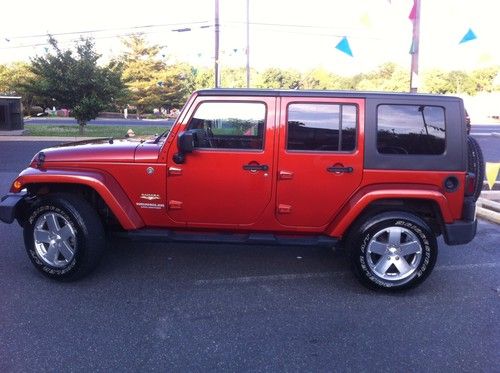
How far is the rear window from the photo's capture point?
4.15 meters

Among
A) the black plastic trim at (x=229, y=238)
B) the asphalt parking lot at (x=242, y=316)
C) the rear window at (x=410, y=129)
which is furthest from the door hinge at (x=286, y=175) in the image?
the asphalt parking lot at (x=242, y=316)

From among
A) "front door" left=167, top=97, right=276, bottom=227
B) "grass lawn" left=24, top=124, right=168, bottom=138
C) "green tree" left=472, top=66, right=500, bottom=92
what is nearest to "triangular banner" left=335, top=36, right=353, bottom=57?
"front door" left=167, top=97, right=276, bottom=227

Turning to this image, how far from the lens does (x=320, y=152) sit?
4.19 meters

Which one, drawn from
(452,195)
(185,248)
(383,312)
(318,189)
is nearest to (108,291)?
(185,248)

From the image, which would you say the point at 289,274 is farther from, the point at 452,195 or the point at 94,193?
the point at 94,193

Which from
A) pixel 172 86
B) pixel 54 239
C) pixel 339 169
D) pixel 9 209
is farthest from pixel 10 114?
pixel 172 86

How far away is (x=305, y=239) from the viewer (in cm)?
433

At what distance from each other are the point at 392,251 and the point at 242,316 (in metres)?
1.49

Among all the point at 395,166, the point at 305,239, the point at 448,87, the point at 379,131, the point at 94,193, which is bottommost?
the point at 305,239

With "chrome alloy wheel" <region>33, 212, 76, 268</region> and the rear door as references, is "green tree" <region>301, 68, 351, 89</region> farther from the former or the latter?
"chrome alloy wheel" <region>33, 212, 76, 268</region>

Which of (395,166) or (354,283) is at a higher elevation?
(395,166)

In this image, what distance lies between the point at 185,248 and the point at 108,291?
1347 millimetres

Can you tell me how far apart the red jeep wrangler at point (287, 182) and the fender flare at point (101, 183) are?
0.4 inches

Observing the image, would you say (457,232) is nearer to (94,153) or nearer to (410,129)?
(410,129)
